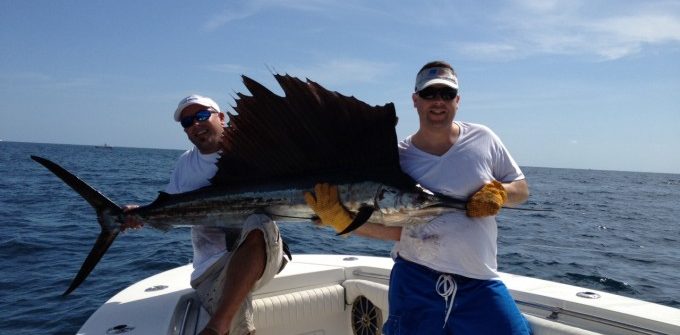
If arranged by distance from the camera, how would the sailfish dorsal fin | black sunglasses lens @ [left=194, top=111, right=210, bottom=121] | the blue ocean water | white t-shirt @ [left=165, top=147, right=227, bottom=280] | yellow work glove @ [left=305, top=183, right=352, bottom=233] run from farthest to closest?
the blue ocean water, black sunglasses lens @ [left=194, top=111, right=210, bottom=121], white t-shirt @ [left=165, top=147, right=227, bottom=280], the sailfish dorsal fin, yellow work glove @ [left=305, top=183, right=352, bottom=233]

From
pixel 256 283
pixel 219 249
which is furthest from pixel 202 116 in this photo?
pixel 256 283

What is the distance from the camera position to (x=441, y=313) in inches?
79.0

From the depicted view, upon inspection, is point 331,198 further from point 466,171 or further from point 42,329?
point 42,329

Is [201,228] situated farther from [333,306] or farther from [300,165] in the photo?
[333,306]

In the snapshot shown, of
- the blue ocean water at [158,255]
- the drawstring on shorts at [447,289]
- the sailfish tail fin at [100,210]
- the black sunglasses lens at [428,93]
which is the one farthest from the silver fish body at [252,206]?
the blue ocean water at [158,255]

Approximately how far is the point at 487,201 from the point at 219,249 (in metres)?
1.34

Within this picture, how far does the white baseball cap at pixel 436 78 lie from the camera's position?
2014mm

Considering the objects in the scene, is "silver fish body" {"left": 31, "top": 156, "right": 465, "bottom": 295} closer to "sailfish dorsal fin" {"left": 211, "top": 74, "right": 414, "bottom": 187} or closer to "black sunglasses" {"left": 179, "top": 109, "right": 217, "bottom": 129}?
"sailfish dorsal fin" {"left": 211, "top": 74, "right": 414, "bottom": 187}

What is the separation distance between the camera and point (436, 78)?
2023mm

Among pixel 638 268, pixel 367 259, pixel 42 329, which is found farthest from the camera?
pixel 638 268

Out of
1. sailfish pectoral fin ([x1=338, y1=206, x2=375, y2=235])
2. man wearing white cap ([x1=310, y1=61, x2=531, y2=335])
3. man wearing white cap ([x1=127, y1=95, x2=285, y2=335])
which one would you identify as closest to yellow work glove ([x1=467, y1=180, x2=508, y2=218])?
man wearing white cap ([x1=310, y1=61, x2=531, y2=335])

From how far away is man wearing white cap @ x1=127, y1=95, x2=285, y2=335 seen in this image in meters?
2.14

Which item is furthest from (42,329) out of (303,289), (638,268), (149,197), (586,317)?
(149,197)

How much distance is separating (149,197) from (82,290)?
28.7 ft
